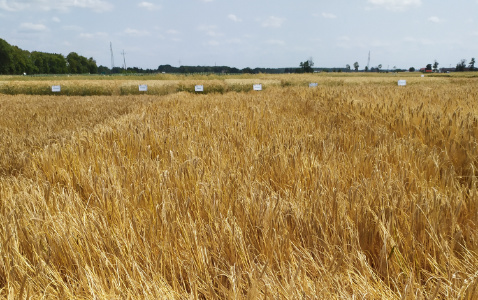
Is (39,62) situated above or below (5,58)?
above

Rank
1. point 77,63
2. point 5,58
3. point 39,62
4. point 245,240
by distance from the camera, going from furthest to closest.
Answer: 1. point 77,63
2. point 39,62
3. point 5,58
4. point 245,240

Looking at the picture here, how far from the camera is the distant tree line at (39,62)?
83.3 metres

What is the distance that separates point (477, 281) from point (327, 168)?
106cm

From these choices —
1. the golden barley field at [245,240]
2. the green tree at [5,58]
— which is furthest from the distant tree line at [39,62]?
the golden barley field at [245,240]

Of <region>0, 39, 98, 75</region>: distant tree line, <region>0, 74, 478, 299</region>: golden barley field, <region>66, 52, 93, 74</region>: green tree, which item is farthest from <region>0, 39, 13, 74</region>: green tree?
<region>0, 74, 478, 299</region>: golden barley field

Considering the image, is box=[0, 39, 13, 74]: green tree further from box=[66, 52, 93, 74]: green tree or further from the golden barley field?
the golden barley field

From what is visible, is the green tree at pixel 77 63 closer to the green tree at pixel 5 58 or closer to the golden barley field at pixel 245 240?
the green tree at pixel 5 58

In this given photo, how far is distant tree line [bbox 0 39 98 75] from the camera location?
8331 cm

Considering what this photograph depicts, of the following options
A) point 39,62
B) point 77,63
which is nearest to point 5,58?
point 39,62

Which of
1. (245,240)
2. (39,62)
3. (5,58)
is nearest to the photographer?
(245,240)

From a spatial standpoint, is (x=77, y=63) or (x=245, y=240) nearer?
(x=245, y=240)

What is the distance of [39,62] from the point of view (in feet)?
349

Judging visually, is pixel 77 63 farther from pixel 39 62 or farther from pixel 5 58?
pixel 5 58

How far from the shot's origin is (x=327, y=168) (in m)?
1.92
